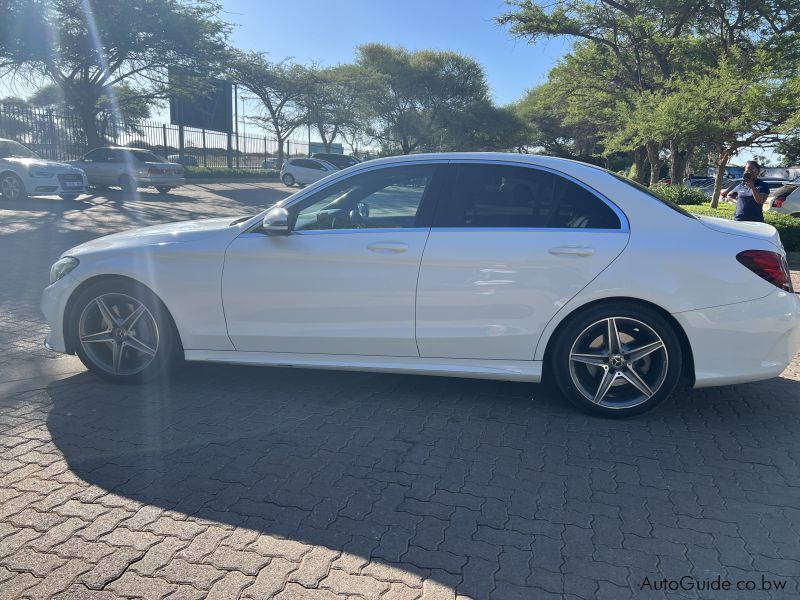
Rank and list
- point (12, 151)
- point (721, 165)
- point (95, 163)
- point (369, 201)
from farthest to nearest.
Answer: point (95, 163)
point (12, 151)
point (721, 165)
point (369, 201)

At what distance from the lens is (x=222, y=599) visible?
2.38m

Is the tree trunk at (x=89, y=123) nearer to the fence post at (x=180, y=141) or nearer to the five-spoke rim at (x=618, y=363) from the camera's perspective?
the fence post at (x=180, y=141)

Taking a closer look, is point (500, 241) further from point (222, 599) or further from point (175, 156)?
point (175, 156)

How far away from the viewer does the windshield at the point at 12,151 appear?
16.7 m

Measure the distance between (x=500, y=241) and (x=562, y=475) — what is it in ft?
4.78

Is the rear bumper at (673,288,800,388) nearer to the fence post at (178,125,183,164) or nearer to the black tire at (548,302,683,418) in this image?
the black tire at (548,302,683,418)

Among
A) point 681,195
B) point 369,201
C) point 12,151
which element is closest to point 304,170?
point 12,151

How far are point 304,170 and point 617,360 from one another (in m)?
30.0

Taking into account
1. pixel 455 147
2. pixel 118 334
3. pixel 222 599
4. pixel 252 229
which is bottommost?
pixel 222 599

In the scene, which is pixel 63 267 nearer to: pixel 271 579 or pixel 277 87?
pixel 271 579

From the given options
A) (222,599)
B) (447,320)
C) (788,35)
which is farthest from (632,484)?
(788,35)

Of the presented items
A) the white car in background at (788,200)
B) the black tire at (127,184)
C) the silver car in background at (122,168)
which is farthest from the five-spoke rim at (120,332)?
the black tire at (127,184)

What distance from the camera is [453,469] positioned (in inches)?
133

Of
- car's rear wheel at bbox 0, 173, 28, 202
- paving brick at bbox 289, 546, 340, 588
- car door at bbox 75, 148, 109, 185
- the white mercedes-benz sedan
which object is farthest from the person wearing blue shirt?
car door at bbox 75, 148, 109, 185
